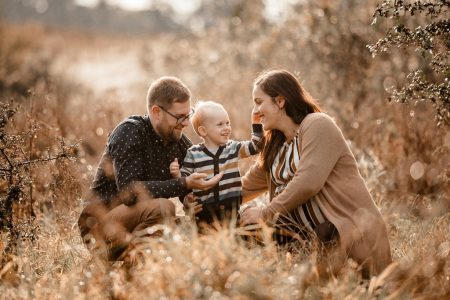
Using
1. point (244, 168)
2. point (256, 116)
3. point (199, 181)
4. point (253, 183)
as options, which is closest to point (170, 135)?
point (199, 181)

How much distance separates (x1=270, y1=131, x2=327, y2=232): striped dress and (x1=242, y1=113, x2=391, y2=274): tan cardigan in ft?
0.23

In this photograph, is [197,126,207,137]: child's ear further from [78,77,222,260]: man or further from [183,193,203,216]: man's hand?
[183,193,203,216]: man's hand

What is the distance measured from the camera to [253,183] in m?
4.25

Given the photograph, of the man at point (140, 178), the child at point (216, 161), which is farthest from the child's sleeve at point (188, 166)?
the man at point (140, 178)

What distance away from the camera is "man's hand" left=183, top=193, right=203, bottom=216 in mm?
3773

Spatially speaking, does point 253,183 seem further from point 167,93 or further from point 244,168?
point 244,168

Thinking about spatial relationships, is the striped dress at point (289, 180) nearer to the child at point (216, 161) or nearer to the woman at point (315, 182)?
the woman at point (315, 182)

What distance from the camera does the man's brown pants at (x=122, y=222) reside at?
369 centimetres

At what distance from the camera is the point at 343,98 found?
26.4ft

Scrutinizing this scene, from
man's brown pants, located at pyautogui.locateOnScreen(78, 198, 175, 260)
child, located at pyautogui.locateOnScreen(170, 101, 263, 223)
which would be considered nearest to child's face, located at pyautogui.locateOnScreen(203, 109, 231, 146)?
child, located at pyautogui.locateOnScreen(170, 101, 263, 223)

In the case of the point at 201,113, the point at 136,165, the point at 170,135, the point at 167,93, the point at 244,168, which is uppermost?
the point at 167,93

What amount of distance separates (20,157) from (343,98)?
5000 mm

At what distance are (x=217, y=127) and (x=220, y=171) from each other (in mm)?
287

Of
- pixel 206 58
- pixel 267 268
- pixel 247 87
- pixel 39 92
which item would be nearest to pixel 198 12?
pixel 206 58
